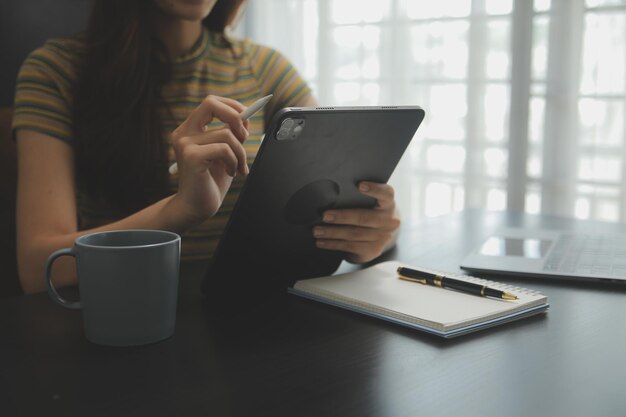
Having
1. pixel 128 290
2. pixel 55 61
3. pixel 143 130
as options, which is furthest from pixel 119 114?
A: pixel 128 290

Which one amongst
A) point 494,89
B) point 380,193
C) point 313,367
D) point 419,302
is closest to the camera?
point 313,367

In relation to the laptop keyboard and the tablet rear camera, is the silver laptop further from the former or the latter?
the tablet rear camera

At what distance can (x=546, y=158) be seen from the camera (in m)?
2.16

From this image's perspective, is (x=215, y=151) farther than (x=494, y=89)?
No

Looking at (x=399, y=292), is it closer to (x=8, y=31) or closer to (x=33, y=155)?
(x=33, y=155)

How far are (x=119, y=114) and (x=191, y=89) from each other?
18 cm

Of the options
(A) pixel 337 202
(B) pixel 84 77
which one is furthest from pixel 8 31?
(A) pixel 337 202

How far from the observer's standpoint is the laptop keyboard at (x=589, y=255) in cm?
88

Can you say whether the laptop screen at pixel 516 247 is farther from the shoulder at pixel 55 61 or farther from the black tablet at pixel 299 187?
the shoulder at pixel 55 61

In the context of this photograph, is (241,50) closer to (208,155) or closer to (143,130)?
(143,130)

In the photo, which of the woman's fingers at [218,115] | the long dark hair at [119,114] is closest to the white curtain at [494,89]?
the long dark hair at [119,114]

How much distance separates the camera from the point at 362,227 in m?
0.89

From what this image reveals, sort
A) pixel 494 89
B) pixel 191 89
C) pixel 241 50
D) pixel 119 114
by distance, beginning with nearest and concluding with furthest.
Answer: pixel 119 114, pixel 191 89, pixel 241 50, pixel 494 89

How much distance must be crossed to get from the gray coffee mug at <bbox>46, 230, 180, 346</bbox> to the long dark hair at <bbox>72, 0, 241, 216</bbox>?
521mm
